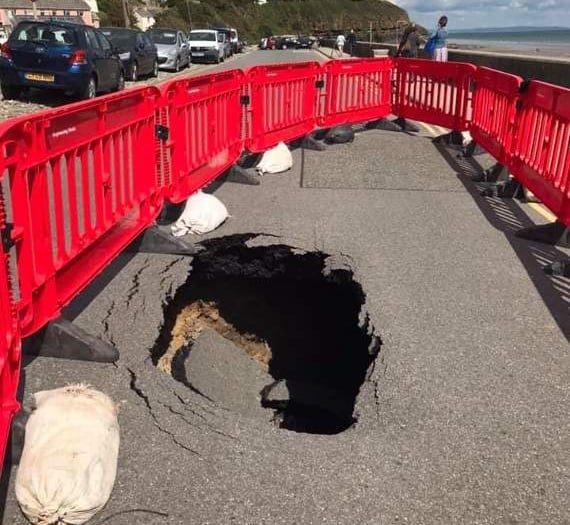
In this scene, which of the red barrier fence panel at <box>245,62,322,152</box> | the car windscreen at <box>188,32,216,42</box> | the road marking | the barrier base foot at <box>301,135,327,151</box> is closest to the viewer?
the road marking

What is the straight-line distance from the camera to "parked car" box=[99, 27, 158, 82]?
76.2 feet

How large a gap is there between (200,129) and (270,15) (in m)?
133

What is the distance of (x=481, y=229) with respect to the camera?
6.77 metres

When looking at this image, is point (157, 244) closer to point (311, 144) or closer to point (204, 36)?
point (311, 144)

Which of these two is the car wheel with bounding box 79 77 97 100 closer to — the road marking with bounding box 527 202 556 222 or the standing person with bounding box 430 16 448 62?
the standing person with bounding box 430 16 448 62

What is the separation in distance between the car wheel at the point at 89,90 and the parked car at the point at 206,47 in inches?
924

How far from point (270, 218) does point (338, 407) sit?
2043 millimetres

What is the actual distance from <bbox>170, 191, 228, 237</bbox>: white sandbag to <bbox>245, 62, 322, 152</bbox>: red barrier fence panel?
264 centimetres

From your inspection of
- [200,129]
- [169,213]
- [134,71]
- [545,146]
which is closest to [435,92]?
[545,146]

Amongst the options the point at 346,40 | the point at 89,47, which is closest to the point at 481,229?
the point at 89,47

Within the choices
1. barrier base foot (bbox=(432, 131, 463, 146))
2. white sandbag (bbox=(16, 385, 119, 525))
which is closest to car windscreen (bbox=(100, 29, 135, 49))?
barrier base foot (bbox=(432, 131, 463, 146))

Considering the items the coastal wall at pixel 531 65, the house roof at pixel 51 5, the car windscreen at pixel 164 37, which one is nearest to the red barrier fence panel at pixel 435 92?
the coastal wall at pixel 531 65

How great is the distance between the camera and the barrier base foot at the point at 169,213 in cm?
642

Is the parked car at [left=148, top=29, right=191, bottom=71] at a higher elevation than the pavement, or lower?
higher
